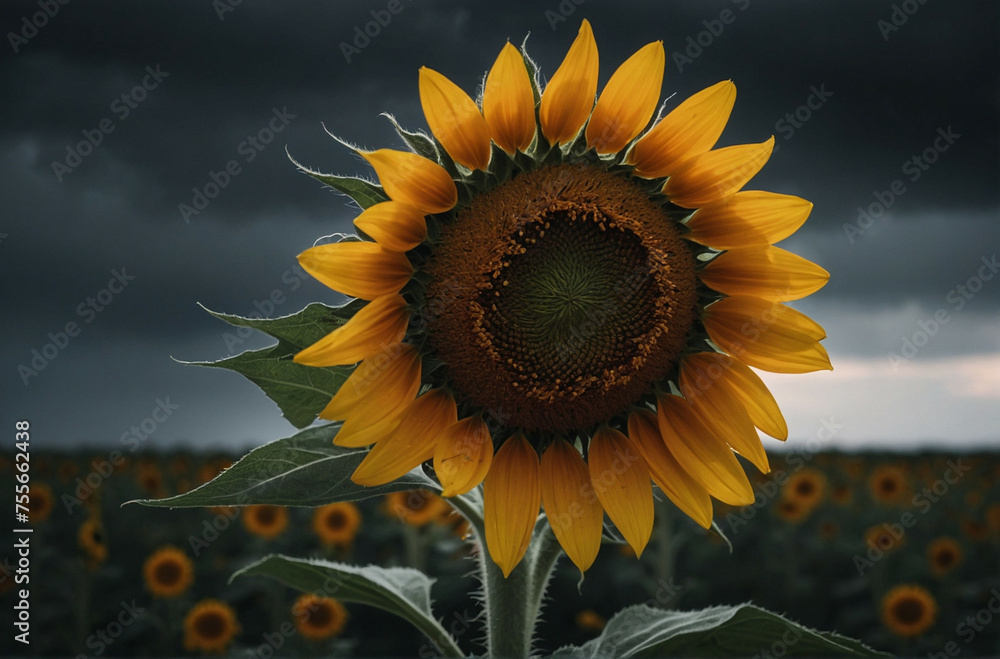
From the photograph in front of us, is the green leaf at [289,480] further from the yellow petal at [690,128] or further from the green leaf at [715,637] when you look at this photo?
the yellow petal at [690,128]

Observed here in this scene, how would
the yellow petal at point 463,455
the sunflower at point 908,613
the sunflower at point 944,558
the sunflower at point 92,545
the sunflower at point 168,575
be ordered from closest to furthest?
the yellow petal at point 463,455 < the sunflower at point 168,575 < the sunflower at point 908,613 < the sunflower at point 92,545 < the sunflower at point 944,558

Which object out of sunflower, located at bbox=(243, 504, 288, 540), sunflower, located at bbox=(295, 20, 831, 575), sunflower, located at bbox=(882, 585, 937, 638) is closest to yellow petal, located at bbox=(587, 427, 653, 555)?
sunflower, located at bbox=(295, 20, 831, 575)

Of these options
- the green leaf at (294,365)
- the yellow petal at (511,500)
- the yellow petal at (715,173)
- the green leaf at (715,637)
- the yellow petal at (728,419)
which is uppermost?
the yellow petal at (715,173)

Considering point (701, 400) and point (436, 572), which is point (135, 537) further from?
point (701, 400)

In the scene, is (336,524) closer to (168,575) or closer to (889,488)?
(168,575)

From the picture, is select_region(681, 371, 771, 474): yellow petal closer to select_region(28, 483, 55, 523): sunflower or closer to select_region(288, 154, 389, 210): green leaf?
select_region(288, 154, 389, 210): green leaf

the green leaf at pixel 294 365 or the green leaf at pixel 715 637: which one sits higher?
the green leaf at pixel 294 365

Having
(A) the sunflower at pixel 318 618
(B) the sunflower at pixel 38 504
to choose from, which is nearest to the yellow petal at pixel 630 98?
(A) the sunflower at pixel 318 618

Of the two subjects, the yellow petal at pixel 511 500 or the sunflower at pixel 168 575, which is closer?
the yellow petal at pixel 511 500
